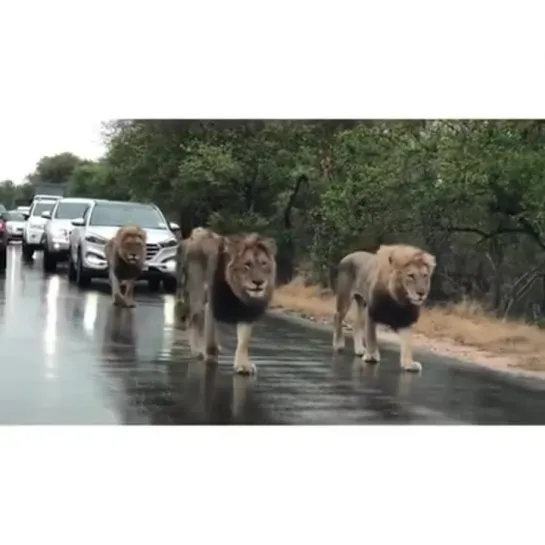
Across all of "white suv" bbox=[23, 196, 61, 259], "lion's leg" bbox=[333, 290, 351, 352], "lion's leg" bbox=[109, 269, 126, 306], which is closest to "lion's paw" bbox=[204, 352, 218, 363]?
"lion's leg" bbox=[109, 269, 126, 306]

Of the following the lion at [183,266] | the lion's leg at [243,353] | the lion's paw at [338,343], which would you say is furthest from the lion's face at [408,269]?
the lion at [183,266]

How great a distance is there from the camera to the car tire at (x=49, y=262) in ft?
24.8

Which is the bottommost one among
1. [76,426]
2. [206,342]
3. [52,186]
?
[76,426]

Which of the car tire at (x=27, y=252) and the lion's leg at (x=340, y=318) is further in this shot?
the car tire at (x=27, y=252)

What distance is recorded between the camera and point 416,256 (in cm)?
735

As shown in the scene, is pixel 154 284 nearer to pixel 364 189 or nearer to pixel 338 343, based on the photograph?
pixel 338 343

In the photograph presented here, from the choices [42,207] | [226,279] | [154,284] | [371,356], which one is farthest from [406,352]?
[42,207]

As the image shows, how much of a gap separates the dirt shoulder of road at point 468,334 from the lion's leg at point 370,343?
6cm

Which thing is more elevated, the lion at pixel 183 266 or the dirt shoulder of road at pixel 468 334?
the lion at pixel 183 266

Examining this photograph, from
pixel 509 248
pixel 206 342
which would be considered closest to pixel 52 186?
pixel 206 342

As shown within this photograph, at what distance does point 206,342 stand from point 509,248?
224 cm

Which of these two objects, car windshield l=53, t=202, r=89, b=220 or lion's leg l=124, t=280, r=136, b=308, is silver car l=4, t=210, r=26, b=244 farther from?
lion's leg l=124, t=280, r=136, b=308

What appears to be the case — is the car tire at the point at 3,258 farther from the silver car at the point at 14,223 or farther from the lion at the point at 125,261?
the lion at the point at 125,261
